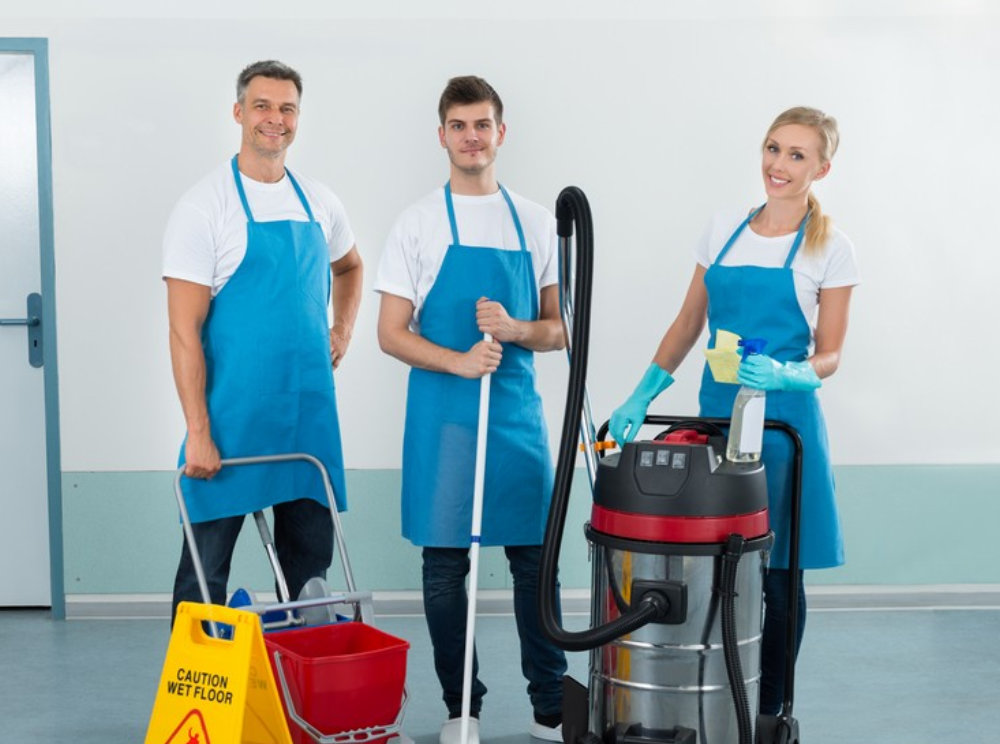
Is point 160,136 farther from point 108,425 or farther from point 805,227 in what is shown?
point 805,227

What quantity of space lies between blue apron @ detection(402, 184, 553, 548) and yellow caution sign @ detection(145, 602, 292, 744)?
64cm

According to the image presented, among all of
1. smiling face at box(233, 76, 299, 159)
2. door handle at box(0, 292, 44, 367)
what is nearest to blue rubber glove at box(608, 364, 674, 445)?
smiling face at box(233, 76, 299, 159)

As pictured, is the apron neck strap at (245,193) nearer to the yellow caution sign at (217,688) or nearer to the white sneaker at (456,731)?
the yellow caution sign at (217,688)

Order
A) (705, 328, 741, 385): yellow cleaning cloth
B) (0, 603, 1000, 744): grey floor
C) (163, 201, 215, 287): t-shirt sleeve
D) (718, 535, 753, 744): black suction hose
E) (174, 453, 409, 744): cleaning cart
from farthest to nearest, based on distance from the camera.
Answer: (0, 603, 1000, 744): grey floor → (163, 201, 215, 287): t-shirt sleeve → (705, 328, 741, 385): yellow cleaning cloth → (174, 453, 409, 744): cleaning cart → (718, 535, 753, 744): black suction hose

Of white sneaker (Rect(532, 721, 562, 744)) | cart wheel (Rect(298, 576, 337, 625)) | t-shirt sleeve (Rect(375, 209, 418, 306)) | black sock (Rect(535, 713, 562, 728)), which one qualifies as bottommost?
white sneaker (Rect(532, 721, 562, 744))

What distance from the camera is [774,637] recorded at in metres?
2.68

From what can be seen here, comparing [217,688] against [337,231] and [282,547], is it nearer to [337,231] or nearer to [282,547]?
[282,547]

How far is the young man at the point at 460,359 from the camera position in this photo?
2902 millimetres

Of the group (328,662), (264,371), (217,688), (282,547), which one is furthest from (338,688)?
(264,371)

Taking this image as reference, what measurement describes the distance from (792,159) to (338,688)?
1411 mm

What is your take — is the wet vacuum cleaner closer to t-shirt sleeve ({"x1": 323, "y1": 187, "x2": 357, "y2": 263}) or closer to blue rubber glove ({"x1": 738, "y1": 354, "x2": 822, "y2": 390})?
blue rubber glove ({"x1": 738, "y1": 354, "x2": 822, "y2": 390})

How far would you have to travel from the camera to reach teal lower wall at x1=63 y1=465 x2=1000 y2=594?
13.8 feet

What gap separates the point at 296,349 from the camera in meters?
2.86

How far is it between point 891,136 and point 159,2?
7.96ft
